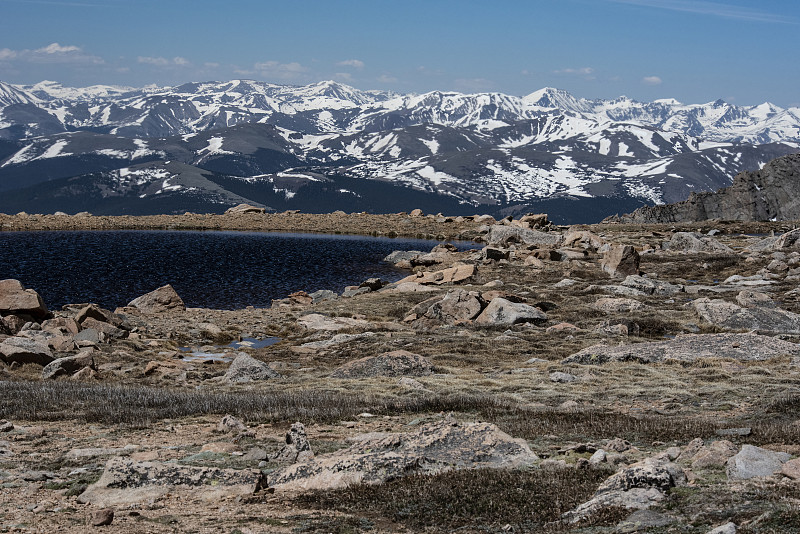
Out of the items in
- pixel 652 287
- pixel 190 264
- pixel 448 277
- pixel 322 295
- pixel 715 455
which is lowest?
pixel 322 295

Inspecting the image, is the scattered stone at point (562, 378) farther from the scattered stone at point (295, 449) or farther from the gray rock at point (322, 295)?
the gray rock at point (322, 295)

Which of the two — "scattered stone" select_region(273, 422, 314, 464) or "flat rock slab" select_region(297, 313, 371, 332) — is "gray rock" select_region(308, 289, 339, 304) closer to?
"flat rock slab" select_region(297, 313, 371, 332)

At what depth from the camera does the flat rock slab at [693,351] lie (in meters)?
27.5

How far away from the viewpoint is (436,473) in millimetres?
13016

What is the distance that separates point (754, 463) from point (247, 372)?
1863 centimetres

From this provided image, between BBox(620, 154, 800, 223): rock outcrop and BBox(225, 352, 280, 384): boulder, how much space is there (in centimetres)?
13468

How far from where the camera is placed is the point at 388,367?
26.4m

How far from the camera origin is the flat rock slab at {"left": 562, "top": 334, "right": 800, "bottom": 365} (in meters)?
27.5

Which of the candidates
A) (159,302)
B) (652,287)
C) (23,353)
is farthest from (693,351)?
(159,302)

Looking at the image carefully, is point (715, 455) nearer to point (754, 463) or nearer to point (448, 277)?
point (754, 463)

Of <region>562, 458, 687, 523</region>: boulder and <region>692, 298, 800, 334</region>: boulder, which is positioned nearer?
<region>562, 458, 687, 523</region>: boulder

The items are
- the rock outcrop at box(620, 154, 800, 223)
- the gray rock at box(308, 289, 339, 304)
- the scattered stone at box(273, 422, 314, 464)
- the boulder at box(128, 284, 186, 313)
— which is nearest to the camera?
the scattered stone at box(273, 422, 314, 464)

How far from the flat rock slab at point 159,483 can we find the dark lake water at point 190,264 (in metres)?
40.9

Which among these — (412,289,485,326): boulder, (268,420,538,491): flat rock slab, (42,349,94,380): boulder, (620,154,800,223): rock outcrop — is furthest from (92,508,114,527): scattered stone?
(620,154,800,223): rock outcrop
